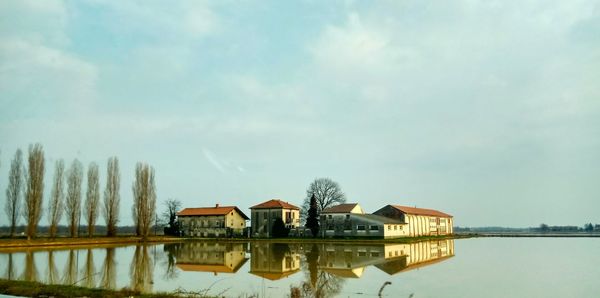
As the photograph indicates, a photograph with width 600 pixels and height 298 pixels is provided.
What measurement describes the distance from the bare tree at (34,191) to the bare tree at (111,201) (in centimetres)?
975

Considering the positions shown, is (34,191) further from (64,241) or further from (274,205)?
(274,205)

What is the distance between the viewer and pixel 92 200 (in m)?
50.7

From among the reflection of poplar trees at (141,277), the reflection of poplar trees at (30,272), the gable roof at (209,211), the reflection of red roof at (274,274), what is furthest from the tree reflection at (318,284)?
the gable roof at (209,211)

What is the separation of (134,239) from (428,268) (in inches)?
1520

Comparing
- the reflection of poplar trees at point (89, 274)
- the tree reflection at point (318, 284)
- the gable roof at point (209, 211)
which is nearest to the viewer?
the tree reflection at point (318, 284)

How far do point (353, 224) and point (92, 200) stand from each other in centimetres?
2932

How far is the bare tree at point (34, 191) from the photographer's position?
4225cm

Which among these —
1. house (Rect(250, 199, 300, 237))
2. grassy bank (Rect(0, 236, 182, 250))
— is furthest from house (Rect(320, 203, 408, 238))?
grassy bank (Rect(0, 236, 182, 250))

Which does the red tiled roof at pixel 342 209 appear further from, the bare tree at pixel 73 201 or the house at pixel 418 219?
the bare tree at pixel 73 201

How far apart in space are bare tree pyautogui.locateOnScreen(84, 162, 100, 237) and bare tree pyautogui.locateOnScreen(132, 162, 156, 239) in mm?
5212

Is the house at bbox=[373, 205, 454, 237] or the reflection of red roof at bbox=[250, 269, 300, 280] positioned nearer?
the reflection of red roof at bbox=[250, 269, 300, 280]

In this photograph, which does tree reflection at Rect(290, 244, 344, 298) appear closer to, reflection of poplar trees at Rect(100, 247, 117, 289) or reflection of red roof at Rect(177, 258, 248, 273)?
reflection of red roof at Rect(177, 258, 248, 273)

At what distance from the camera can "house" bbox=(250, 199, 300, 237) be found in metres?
62.7

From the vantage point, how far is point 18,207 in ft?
144
